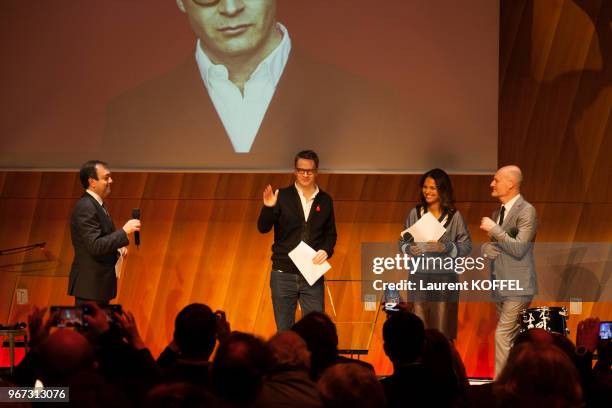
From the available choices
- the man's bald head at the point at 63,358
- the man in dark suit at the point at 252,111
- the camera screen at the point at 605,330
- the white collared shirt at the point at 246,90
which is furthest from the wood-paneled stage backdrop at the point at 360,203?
A: the man's bald head at the point at 63,358

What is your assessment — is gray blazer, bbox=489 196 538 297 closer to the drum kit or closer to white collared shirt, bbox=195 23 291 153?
the drum kit

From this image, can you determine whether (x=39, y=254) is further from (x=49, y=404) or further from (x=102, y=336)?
(x=49, y=404)

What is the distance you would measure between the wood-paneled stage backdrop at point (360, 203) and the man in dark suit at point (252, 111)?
223 mm

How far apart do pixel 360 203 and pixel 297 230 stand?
1.17 meters

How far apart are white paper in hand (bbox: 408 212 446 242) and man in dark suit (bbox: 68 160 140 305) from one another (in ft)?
5.71

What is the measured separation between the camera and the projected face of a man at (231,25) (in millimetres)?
6027

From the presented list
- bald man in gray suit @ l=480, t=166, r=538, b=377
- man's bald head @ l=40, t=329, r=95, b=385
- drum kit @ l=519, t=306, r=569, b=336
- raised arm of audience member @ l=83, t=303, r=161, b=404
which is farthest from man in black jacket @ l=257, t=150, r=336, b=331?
man's bald head @ l=40, t=329, r=95, b=385

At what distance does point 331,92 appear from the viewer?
6113mm

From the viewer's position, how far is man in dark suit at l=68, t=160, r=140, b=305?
15.7 feet

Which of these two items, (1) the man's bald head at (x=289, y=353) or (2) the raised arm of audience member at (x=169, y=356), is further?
(2) the raised arm of audience member at (x=169, y=356)

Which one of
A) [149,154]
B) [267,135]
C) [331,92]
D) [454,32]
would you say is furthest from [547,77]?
[149,154]

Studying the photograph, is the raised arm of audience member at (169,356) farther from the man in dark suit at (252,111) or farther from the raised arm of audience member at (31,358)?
the man in dark suit at (252,111)

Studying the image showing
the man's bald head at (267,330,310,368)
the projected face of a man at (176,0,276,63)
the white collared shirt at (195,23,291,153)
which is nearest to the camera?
the man's bald head at (267,330,310,368)

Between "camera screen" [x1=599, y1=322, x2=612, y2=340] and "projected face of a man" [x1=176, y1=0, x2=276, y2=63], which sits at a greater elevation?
"projected face of a man" [x1=176, y1=0, x2=276, y2=63]
